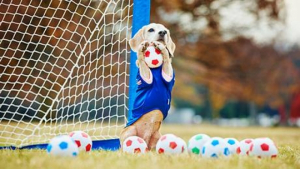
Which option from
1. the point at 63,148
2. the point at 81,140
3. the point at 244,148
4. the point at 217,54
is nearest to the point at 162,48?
the point at 81,140

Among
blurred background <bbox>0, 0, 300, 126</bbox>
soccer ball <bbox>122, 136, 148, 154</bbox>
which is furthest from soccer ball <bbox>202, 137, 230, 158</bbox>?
blurred background <bbox>0, 0, 300, 126</bbox>

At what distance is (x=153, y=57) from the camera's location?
184 inches

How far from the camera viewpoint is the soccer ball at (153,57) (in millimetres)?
4688

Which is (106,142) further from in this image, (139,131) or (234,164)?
(234,164)

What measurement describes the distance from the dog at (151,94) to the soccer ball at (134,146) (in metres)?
0.30

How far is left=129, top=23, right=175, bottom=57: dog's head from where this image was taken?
4813mm

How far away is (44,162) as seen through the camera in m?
3.30

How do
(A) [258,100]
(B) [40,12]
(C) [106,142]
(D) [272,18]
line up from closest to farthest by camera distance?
1. (C) [106,142]
2. (B) [40,12]
3. (D) [272,18]
4. (A) [258,100]

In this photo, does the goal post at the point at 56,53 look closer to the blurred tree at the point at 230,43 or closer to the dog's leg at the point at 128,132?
the dog's leg at the point at 128,132

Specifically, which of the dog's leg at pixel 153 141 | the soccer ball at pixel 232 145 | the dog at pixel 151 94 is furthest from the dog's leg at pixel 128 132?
the soccer ball at pixel 232 145

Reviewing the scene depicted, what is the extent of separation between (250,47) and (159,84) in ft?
69.3

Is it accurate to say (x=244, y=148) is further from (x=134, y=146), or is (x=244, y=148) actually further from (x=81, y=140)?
(x=81, y=140)

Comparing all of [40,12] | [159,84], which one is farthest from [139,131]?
[40,12]

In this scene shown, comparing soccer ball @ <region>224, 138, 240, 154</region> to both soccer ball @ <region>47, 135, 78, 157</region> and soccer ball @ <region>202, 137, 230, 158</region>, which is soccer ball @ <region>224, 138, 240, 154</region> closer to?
soccer ball @ <region>202, 137, 230, 158</region>
